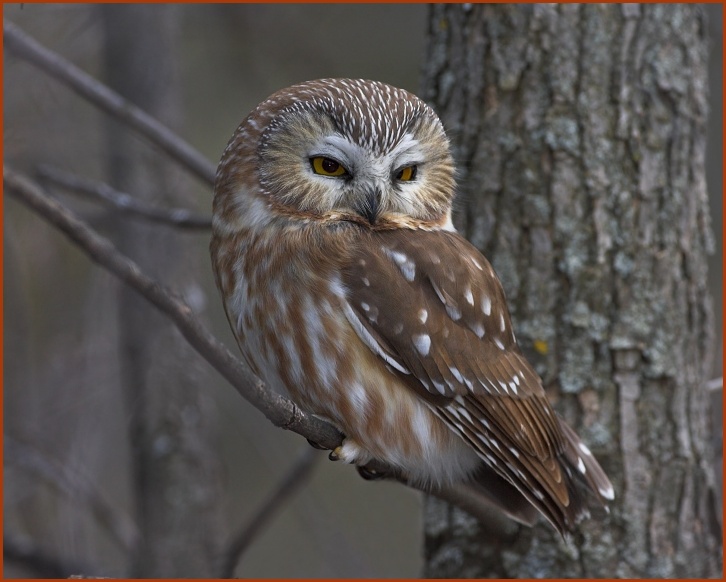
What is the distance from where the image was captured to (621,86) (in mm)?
3342

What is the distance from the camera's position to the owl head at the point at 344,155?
2879 millimetres

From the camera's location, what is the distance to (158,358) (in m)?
4.36

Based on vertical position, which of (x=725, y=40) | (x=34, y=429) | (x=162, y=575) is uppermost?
(x=725, y=40)

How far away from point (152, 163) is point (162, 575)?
203 cm

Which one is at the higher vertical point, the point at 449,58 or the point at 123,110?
the point at 449,58

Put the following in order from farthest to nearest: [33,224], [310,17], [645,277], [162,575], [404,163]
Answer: [310,17]
[33,224]
[162,575]
[645,277]
[404,163]

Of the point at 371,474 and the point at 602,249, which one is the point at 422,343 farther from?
the point at 602,249

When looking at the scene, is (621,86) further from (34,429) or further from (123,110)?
(34,429)

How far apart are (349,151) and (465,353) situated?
0.77m

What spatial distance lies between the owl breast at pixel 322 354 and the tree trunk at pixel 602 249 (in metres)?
0.53

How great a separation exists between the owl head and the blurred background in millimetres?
1117

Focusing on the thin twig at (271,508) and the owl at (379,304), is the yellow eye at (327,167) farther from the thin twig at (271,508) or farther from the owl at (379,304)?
the thin twig at (271,508)

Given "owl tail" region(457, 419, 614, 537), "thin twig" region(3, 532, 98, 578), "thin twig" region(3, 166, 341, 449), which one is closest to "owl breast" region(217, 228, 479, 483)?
"owl tail" region(457, 419, 614, 537)

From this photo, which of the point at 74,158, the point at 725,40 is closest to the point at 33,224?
the point at 74,158
